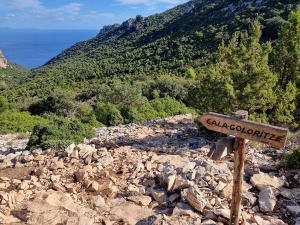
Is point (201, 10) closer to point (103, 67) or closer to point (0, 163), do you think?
point (103, 67)

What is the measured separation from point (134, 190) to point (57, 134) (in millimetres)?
5113

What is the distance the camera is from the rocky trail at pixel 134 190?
4012 mm

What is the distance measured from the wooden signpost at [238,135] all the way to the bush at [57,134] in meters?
5.89

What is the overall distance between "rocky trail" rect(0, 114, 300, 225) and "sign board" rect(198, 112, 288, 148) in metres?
1.67

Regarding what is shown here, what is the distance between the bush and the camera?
7586mm

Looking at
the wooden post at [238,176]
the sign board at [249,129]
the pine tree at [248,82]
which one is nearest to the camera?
the sign board at [249,129]

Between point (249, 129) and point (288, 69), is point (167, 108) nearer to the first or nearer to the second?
point (288, 69)

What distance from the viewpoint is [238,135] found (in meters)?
3.04

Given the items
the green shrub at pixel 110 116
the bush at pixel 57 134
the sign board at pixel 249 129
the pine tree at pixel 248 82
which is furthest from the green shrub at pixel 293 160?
the green shrub at pixel 110 116

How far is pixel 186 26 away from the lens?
219 ft

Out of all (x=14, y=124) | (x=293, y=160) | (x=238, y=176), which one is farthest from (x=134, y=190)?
(x=14, y=124)

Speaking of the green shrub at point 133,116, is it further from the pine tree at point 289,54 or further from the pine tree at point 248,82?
the pine tree at point 289,54

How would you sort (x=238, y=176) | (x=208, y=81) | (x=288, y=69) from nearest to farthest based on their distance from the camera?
(x=238, y=176), (x=288, y=69), (x=208, y=81)

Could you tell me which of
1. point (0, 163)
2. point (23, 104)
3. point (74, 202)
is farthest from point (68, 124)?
point (23, 104)
